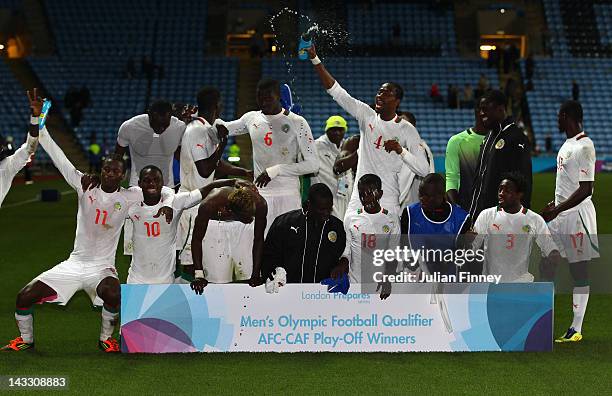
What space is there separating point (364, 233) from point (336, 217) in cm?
27

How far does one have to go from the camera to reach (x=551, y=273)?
718 centimetres

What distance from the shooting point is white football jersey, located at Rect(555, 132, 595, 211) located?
23.6ft

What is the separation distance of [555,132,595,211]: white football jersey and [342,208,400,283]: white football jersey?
1372mm

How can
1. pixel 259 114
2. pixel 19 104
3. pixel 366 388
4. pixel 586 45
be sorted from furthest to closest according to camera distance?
pixel 586 45 < pixel 19 104 < pixel 259 114 < pixel 366 388

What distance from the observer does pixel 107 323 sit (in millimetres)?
6934

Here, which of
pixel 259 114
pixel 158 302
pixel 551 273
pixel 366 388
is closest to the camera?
pixel 366 388

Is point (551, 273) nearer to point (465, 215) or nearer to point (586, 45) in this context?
point (465, 215)

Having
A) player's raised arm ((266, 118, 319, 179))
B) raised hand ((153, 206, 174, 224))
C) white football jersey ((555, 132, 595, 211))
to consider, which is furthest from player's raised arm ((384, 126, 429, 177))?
raised hand ((153, 206, 174, 224))

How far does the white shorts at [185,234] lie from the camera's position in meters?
8.34

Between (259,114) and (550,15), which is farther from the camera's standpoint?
(550,15)

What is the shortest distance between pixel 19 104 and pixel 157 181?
30.5 m

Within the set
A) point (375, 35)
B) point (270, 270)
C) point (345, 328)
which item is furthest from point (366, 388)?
point (375, 35)

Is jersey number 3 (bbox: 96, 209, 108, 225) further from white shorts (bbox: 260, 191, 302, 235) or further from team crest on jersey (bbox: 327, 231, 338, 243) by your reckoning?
team crest on jersey (bbox: 327, 231, 338, 243)

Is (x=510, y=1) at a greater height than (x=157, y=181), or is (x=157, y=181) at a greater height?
(x=510, y=1)
